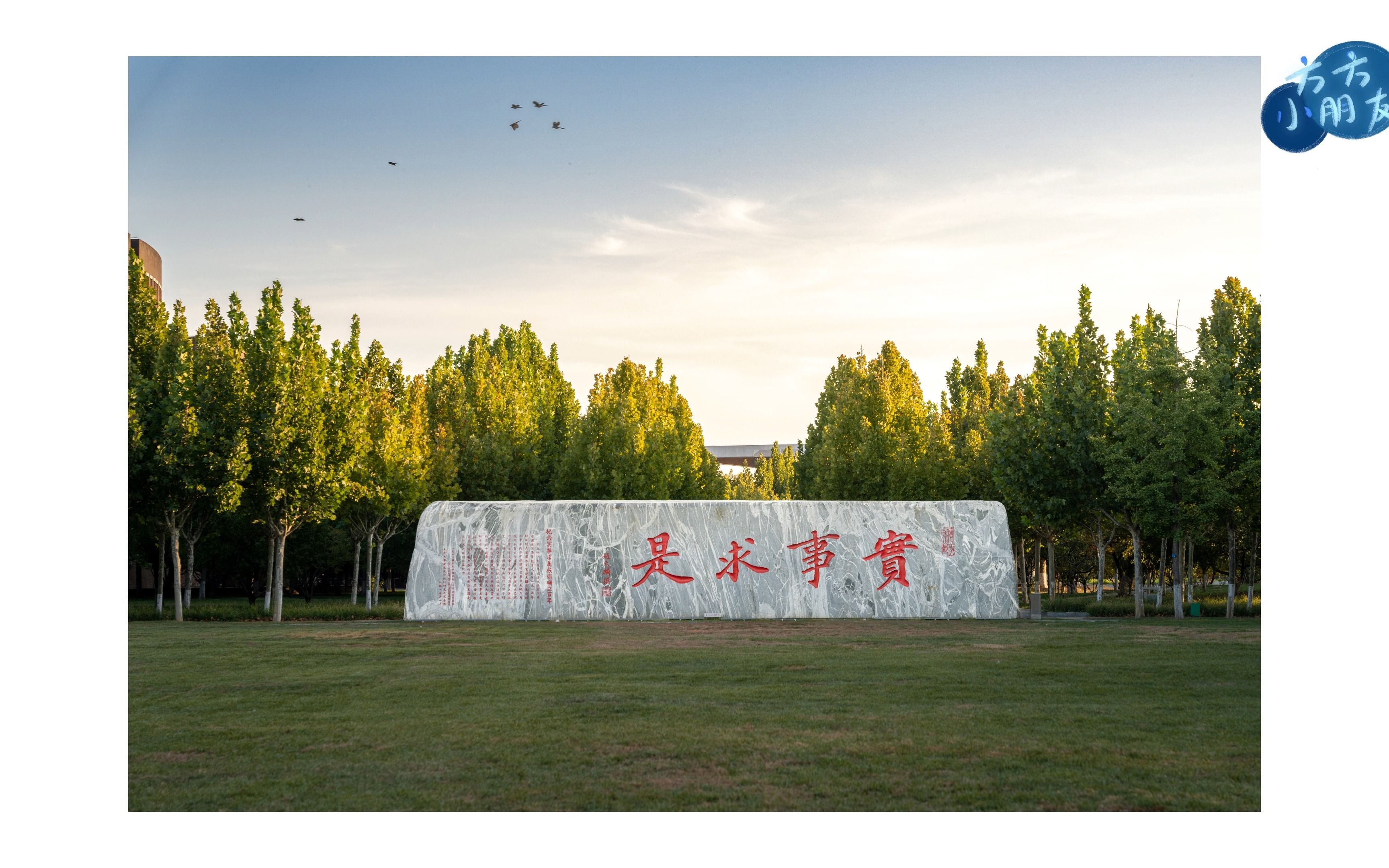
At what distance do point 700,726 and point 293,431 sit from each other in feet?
52.5

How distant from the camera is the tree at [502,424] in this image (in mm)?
29516

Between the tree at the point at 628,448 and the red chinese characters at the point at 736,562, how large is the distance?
8.52m

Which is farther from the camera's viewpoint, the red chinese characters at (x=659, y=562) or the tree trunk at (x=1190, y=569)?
the tree trunk at (x=1190, y=569)

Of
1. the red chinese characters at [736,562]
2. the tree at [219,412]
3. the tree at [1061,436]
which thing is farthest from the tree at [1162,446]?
the tree at [219,412]

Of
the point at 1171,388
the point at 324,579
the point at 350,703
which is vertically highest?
the point at 1171,388

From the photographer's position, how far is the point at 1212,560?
3225 cm

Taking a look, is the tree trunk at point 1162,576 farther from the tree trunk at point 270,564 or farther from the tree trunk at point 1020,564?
the tree trunk at point 270,564

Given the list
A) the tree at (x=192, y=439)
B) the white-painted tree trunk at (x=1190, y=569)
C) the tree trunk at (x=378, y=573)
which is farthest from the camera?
the tree trunk at (x=378, y=573)

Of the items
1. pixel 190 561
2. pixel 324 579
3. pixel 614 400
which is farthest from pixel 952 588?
pixel 324 579

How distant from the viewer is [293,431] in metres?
22.0

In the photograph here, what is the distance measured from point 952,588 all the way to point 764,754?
14.1 m

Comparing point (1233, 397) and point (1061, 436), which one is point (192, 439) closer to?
point (1061, 436)

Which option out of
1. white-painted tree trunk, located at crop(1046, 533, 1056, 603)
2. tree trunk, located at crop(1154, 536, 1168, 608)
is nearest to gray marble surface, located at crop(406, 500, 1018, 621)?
tree trunk, located at crop(1154, 536, 1168, 608)

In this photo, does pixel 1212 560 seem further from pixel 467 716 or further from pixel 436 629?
pixel 467 716
